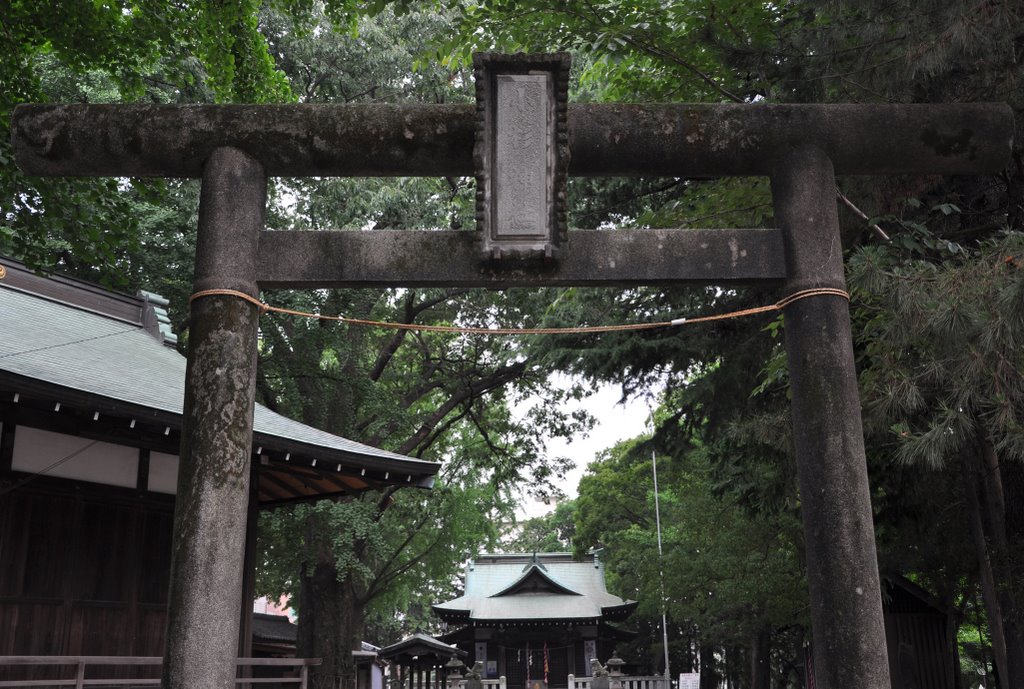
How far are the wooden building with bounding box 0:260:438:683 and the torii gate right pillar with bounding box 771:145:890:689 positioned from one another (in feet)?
17.6

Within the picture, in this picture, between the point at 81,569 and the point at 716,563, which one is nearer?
the point at 81,569

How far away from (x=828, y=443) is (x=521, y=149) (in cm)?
217

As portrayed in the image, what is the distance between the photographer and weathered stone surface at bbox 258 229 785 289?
4578 mm

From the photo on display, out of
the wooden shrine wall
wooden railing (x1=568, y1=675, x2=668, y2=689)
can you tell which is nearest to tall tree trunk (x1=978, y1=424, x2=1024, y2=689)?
the wooden shrine wall

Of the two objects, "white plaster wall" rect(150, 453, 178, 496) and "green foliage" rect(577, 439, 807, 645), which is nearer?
"white plaster wall" rect(150, 453, 178, 496)

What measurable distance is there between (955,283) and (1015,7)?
1.74 metres

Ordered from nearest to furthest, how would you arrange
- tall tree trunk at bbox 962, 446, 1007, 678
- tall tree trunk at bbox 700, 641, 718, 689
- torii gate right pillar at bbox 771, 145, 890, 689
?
torii gate right pillar at bbox 771, 145, 890, 689
tall tree trunk at bbox 962, 446, 1007, 678
tall tree trunk at bbox 700, 641, 718, 689

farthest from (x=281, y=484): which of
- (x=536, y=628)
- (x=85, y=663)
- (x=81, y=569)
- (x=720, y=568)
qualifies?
(x=536, y=628)

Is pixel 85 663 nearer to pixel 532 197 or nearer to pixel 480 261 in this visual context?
pixel 480 261

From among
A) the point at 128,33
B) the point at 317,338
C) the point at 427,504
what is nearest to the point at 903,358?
the point at 128,33

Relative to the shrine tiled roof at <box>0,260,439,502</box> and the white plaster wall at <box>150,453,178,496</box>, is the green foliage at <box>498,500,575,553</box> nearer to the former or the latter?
the shrine tiled roof at <box>0,260,439,502</box>

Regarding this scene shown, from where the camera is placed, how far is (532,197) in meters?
4.58

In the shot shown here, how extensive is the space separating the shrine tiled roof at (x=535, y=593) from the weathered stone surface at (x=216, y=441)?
82.0 feet

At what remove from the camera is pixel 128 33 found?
28.3 feet
